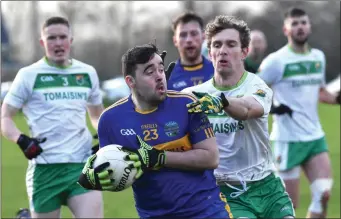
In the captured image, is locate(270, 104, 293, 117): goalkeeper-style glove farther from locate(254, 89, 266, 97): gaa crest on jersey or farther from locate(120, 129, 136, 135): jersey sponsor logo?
locate(120, 129, 136, 135): jersey sponsor logo

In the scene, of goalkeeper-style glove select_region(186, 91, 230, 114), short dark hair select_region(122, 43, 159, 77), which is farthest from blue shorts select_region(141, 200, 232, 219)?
short dark hair select_region(122, 43, 159, 77)

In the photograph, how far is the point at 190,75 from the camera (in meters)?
8.77

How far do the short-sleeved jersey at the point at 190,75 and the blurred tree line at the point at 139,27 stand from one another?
95.0 feet

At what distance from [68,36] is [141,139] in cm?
309

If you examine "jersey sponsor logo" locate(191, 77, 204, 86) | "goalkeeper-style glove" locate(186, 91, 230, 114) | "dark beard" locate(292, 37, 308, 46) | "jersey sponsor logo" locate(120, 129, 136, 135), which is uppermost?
"goalkeeper-style glove" locate(186, 91, 230, 114)

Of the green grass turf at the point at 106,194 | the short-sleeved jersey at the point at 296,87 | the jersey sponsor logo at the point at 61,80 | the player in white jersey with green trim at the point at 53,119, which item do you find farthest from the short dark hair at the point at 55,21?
the green grass turf at the point at 106,194

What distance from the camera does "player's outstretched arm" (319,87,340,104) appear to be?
965cm

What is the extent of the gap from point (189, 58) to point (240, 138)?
2.69 meters

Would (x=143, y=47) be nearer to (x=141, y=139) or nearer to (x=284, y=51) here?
(x=141, y=139)

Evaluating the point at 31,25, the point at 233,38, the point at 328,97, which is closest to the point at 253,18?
the point at 31,25

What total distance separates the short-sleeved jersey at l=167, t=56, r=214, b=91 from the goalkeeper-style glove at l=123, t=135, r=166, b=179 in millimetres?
3409

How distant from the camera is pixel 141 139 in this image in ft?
17.6

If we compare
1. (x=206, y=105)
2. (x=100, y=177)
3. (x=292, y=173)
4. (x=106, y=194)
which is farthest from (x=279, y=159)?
(x=106, y=194)

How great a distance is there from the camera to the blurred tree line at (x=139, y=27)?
40188 mm
